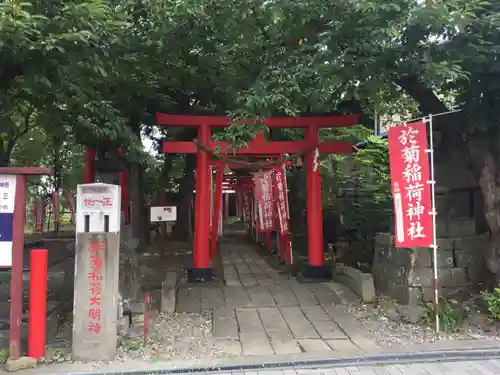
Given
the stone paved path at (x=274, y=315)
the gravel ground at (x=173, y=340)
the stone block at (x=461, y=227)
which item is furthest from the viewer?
the stone block at (x=461, y=227)

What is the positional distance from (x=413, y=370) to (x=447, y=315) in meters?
1.88

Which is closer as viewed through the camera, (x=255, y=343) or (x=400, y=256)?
(x=255, y=343)

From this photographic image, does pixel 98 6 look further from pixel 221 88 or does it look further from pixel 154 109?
pixel 154 109

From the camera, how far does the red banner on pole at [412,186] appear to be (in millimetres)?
7207

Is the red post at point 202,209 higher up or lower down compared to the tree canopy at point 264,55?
lower down

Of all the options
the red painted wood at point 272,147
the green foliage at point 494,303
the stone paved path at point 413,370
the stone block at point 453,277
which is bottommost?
the stone paved path at point 413,370

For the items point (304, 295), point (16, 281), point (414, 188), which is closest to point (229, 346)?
point (16, 281)

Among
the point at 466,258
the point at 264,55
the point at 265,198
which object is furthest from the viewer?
the point at 265,198

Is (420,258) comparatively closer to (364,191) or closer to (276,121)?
(364,191)

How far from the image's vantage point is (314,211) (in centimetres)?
1091

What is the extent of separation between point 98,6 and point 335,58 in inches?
128

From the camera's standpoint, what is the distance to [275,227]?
14.6 metres

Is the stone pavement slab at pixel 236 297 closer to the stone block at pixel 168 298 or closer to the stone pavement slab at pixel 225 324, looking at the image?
the stone pavement slab at pixel 225 324

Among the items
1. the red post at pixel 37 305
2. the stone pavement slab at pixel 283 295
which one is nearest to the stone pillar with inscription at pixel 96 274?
the red post at pixel 37 305
